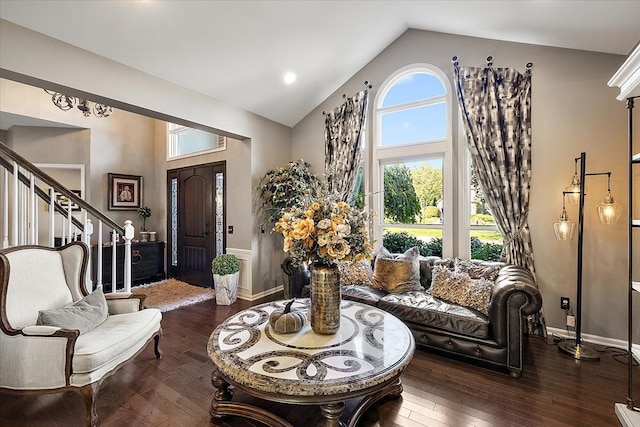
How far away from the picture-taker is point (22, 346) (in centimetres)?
185

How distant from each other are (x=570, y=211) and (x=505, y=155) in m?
0.89

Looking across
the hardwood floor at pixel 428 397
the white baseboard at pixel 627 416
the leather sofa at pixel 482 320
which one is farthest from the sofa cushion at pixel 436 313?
the white baseboard at pixel 627 416

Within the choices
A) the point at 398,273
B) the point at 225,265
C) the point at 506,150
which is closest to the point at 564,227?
the point at 506,150

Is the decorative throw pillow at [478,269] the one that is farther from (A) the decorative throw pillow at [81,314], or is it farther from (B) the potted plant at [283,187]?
(A) the decorative throw pillow at [81,314]

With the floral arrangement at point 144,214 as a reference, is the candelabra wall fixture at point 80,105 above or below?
above

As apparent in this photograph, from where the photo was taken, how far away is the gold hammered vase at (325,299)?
6.37ft

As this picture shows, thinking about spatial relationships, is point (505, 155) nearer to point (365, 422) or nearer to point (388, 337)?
point (388, 337)

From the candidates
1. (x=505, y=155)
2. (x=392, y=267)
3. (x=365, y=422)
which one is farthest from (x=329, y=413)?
(x=505, y=155)

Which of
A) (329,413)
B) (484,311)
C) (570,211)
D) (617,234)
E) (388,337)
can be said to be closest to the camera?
(329,413)

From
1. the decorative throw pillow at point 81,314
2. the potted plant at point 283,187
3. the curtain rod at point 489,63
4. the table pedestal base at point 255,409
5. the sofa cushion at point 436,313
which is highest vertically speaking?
the curtain rod at point 489,63

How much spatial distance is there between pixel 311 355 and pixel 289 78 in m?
3.56

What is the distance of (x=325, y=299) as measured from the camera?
Answer: 195 centimetres

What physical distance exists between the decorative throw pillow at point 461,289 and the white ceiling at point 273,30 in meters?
2.55

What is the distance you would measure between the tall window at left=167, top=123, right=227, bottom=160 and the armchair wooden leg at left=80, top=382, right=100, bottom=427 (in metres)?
3.75
